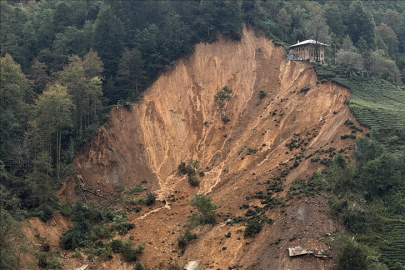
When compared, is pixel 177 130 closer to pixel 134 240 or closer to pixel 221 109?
pixel 221 109

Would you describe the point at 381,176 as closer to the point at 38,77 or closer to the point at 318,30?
the point at 318,30

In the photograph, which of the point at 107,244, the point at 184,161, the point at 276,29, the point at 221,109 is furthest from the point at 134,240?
the point at 276,29

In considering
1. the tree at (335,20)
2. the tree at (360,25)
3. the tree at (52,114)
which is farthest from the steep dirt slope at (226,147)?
the tree at (360,25)

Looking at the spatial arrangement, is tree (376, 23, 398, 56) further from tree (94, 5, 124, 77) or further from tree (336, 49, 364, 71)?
tree (94, 5, 124, 77)

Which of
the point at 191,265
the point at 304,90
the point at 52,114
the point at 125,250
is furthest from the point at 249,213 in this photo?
the point at 52,114

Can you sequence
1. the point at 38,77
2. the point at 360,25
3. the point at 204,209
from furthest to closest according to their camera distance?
the point at 360,25, the point at 38,77, the point at 204,209

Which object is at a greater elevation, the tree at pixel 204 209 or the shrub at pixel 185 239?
the tree at pixel 204 209

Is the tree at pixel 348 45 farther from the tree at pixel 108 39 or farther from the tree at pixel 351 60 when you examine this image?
the tree at pixel 108 39
